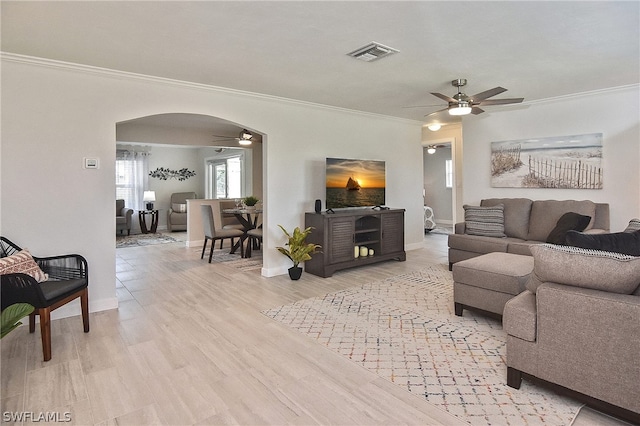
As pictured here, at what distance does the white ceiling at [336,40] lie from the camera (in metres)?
2.43

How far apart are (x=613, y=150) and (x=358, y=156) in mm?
3455

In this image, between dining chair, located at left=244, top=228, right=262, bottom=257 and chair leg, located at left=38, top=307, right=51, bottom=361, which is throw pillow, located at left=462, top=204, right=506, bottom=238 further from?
chair leg, located at left=38, top=307, right=51, bottom=361

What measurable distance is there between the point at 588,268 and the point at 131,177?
10772 millimetres

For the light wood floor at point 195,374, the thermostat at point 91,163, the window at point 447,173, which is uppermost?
the window at point 447,173

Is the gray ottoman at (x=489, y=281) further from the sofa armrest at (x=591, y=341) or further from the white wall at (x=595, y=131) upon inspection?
the white wall at (x=595, y=131)

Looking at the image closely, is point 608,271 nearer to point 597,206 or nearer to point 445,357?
point 445,357

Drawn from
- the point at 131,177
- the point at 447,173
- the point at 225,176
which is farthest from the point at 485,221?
the point at 131,177

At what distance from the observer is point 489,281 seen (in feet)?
10.1

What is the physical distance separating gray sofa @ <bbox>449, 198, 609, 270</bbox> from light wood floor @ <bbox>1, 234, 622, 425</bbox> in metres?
2.64

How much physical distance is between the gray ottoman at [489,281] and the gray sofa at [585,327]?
34.8 inches

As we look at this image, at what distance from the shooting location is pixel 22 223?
10.7 ft

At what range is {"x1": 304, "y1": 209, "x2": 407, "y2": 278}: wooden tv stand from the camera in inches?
192

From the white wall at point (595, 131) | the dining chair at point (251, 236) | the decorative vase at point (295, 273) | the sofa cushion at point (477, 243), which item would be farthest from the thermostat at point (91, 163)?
the white wall at point (595, 131)

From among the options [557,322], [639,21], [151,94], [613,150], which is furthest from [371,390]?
[613,150]
